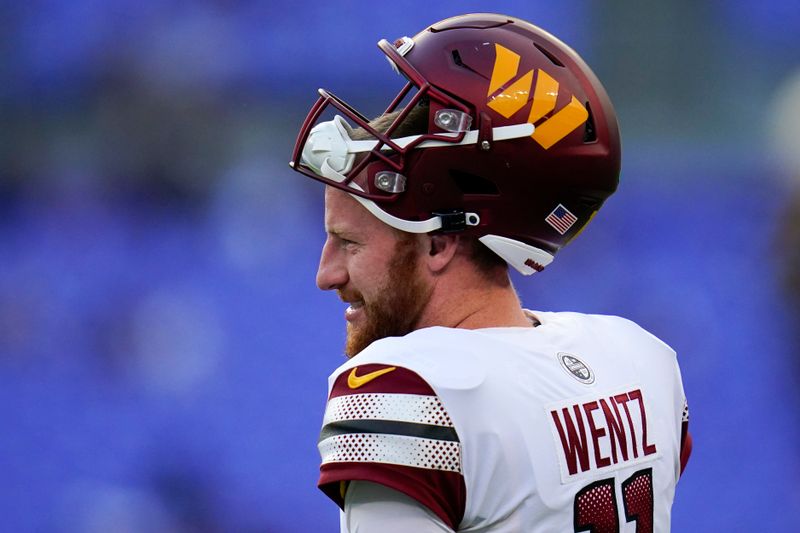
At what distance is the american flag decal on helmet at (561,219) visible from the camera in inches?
54.6

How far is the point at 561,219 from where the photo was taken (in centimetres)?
140

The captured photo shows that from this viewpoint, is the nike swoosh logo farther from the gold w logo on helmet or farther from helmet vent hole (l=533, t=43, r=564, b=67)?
helmet vent hole (l=533, t=43, r=564, b=67)

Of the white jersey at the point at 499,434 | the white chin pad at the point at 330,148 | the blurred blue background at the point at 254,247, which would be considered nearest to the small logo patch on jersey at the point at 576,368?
the white jersey at the point at 499,434

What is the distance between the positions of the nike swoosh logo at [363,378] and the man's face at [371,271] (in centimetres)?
20

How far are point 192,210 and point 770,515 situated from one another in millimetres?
1954

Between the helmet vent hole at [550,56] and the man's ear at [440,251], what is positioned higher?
the helmet vent hole at [550,56]

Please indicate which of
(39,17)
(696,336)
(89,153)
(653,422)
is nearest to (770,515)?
(696,336)

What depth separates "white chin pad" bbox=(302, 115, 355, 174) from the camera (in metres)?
1.38

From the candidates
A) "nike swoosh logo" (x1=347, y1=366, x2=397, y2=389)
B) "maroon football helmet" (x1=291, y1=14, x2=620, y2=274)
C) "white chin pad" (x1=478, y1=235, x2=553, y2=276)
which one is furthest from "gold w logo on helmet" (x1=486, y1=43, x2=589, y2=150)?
"nike swoosh logo" (x1=347, y1=366, x2=397, y2=389)

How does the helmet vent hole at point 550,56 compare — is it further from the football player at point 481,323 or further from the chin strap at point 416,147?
the chin strap at point 416,147

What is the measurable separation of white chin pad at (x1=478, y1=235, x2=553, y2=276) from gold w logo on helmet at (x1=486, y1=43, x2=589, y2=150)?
0.13 meters

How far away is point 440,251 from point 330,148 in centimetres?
20

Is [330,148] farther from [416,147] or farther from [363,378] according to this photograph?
[363,378]

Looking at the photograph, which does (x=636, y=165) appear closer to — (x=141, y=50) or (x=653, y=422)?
(x=141, y=50)
